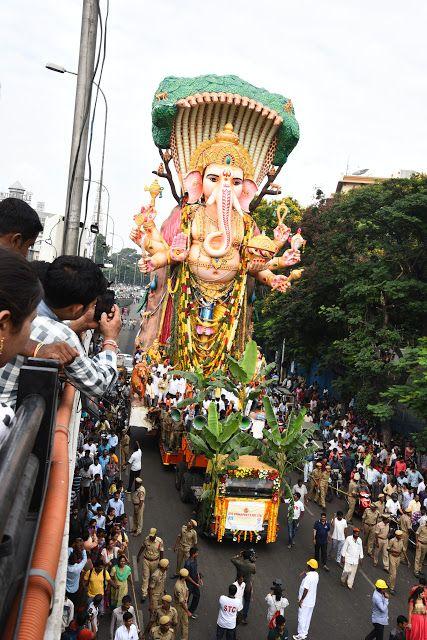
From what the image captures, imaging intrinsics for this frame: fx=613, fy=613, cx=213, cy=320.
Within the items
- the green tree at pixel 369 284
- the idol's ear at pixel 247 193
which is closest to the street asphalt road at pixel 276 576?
the green tree at pixel 369 284

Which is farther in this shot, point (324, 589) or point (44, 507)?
point (324, 589)

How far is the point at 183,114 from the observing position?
59.3 ft

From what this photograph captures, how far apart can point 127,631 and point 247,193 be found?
1362cm

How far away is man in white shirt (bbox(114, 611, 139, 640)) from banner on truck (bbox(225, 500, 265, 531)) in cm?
406

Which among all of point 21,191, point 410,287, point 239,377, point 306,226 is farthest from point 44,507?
point 21,191

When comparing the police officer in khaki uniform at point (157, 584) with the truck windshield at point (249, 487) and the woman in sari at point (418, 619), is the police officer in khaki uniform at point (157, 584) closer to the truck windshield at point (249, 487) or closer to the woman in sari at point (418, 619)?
the truck windshield at point (249, 487)

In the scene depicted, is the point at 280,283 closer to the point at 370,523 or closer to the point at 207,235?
the point at 207,235

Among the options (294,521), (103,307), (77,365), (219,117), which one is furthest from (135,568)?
(219,117)

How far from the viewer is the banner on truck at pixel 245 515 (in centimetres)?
1038

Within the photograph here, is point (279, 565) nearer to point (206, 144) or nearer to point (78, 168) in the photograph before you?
point (78, 168)

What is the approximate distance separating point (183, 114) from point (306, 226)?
1128cm

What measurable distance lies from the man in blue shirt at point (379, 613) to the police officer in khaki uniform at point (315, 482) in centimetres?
522

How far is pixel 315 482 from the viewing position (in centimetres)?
1374

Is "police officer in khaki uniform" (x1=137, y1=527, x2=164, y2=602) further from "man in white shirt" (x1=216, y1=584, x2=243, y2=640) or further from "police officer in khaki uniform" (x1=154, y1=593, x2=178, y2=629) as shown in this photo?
"police officer in khaki uniform" (x1=154, y1=593, x2=178, y2=629)
